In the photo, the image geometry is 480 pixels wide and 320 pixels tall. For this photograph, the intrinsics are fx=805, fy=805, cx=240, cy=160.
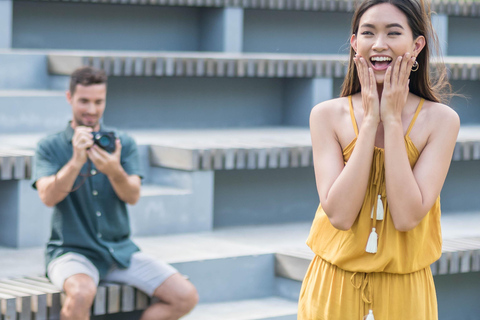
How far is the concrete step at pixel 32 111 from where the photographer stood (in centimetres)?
437

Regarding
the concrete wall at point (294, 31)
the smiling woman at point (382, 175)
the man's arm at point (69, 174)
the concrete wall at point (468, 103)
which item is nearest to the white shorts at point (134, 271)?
the man's arm at point (69, 174)

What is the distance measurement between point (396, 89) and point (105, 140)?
63.2 inches

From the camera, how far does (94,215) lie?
306 cm

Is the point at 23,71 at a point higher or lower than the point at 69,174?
higher

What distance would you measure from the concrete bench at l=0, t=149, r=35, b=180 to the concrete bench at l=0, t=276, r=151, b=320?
2.05 feet

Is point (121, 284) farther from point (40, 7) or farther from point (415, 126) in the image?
point (40, 7)

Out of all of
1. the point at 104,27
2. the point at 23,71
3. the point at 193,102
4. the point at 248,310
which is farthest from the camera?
the point at 104,27

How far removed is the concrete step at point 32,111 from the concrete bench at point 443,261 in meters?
1.59

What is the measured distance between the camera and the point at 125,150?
125 inches

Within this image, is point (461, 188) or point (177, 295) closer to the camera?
point (177, 295)

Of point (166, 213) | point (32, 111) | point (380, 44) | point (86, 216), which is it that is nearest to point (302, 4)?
point (32, 111)

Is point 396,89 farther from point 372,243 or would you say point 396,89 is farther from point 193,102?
point 193,102

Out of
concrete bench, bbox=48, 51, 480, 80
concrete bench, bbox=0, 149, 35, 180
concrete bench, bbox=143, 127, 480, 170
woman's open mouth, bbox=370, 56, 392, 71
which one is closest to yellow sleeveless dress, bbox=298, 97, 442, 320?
woman's open mouth, bbox=370, 56, 392, 71

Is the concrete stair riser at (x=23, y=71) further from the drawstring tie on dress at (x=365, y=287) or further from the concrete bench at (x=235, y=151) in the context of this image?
the drawstring tie on dress at (x=365, y=287)
